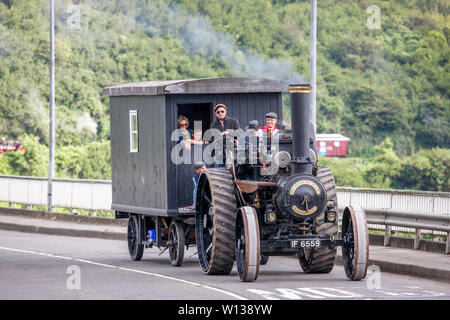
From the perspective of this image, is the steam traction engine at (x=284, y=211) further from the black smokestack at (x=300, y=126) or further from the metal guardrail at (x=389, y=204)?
the metal guardrail at (x=389, y=204)

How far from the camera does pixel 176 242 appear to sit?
687 inches

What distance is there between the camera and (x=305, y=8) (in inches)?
3450

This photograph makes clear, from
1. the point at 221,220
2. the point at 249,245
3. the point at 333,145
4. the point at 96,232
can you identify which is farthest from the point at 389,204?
the point at 333,145

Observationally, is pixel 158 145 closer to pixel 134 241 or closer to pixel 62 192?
pixel 134 241

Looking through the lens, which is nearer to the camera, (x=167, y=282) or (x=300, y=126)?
(x=300, y=126)

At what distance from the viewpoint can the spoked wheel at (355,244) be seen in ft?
46.4

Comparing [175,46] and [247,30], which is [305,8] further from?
[175,46]

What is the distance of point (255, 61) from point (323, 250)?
67347 millimetres

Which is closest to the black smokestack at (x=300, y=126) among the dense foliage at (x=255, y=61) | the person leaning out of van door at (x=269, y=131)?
the person leaning out of van door at (x=269, y=131)

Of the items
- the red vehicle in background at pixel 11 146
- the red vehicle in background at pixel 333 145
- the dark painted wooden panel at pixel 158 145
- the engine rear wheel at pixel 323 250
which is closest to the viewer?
the engine rear wheel at pixel 323 250

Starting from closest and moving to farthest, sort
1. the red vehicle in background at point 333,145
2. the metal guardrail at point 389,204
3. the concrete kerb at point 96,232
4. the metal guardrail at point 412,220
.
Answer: the concrete kerb at point 96,232 → the metal guardrail at point 412,220 → the metal guardrail at point 389,204 → the red vehicle in background at point 333,145

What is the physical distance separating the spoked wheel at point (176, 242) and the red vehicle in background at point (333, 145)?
56994 mm
